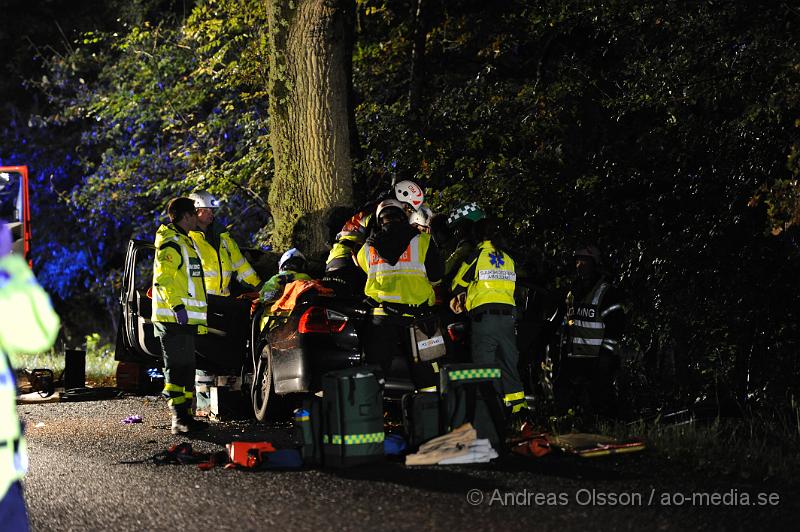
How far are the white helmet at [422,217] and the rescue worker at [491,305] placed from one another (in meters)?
1.40

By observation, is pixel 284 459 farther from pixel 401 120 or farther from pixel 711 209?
pixel 401 120

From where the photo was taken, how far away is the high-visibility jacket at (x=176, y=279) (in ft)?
31.9

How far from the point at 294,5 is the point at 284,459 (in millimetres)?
7359

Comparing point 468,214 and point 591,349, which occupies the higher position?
point 468,214

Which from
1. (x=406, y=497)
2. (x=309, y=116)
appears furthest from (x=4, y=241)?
(x=309, y=116)

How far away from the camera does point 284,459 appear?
759 centimetres

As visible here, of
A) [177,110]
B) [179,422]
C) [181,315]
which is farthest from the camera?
[177,110]

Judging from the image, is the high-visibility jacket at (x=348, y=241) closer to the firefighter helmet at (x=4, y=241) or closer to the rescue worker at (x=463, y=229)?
the rescue worker at (x=463, y=229)

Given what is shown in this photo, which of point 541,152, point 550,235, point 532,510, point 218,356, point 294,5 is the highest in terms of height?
point 294,5

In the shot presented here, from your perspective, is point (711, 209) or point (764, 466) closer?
point (764, 466)

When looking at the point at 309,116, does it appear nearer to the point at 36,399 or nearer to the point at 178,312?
the point at 178,312

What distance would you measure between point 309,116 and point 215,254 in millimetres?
3257

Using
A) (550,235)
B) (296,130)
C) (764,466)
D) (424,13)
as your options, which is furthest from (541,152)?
(764,466)

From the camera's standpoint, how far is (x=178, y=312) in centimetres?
967
